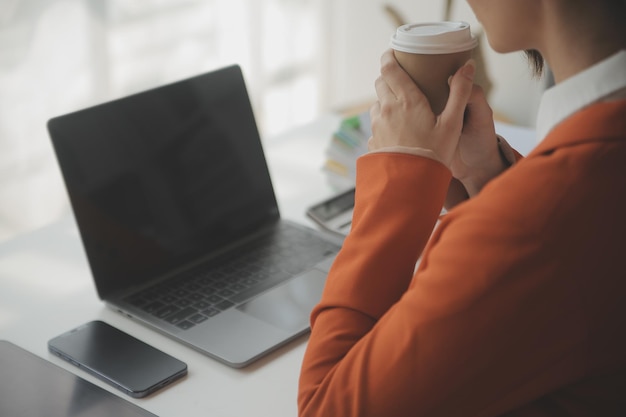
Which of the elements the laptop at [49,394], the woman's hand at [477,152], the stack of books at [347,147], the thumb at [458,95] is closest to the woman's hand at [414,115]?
the thumb at [458,95]

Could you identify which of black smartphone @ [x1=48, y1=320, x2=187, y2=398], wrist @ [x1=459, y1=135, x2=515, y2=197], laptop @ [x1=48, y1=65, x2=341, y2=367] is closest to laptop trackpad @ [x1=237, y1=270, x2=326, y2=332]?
laptop @ [x1=48, y1=65, x2=341, y2=367]

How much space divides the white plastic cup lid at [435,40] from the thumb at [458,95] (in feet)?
0.09

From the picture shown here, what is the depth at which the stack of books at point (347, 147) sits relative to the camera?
161cm

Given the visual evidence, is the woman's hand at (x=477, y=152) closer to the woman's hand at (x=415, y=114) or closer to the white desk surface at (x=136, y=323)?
the woman's hand at (x=415, y=114)

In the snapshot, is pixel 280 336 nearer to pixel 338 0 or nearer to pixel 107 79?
pixel 107 79

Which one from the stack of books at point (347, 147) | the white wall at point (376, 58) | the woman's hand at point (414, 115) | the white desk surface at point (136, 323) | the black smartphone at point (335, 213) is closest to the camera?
the woman's hand at point (414, 115)

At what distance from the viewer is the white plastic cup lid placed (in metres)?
0.91

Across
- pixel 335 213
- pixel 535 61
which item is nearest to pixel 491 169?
pixel 535 61

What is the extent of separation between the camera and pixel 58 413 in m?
0.96

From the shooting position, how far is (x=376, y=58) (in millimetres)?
3348

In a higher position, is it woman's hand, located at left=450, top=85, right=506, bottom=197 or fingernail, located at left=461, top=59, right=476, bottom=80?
fingernail, located at left=461, top=59, right=476, bottom=80

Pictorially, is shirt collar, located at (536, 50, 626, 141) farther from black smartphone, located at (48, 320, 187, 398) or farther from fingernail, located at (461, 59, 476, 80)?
black smartphone, located at (48, 320, 187, 398)

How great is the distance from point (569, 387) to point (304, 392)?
0.26m

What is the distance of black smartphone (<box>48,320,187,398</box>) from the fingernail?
49 cm
